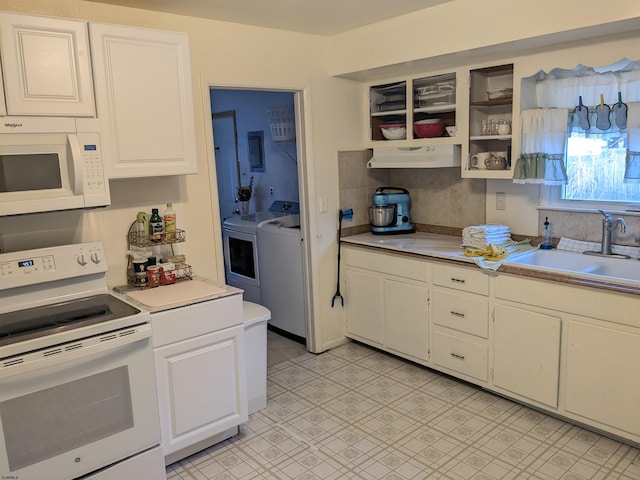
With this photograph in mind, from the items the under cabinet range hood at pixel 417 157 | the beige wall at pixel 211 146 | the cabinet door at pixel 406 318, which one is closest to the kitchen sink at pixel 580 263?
the cabinet door at pixel 406 318

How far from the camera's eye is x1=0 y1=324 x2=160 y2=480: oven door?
76.5 inches

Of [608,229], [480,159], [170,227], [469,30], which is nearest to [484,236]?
[480,159]

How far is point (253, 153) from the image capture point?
17.3ft

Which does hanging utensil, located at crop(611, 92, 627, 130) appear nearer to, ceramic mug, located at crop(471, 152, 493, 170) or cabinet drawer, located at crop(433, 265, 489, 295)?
ceramic mug, located at crop(471, 152, 493, 170)

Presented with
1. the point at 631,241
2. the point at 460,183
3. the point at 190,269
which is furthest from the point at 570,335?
the point at 190,269

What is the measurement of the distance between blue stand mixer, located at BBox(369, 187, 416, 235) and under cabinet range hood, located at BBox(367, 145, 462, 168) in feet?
0.79

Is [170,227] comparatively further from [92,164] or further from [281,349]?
[281,349]

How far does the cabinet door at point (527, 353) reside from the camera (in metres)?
2.78

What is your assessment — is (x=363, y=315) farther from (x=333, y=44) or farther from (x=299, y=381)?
(x=333, y=44)

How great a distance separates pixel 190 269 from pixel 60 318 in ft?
2.76

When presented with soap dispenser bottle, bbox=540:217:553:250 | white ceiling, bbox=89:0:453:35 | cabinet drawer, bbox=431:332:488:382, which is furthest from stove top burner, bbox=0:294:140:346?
soap dispenser bottle, bbox=540:217:553:250

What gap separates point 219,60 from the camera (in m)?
3.18

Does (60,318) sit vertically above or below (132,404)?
above

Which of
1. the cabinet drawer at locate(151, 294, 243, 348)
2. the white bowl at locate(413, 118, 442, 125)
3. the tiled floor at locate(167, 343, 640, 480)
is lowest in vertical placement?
the tiled floor at locate(167, 343, 640, 480)
